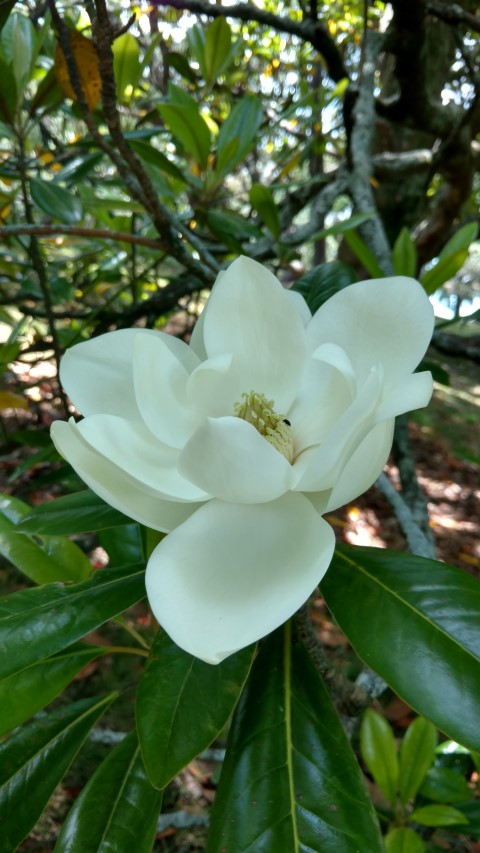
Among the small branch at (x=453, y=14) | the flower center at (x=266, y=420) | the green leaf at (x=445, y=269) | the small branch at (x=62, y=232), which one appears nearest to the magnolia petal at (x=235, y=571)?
the flower center at (x=266, y=420)

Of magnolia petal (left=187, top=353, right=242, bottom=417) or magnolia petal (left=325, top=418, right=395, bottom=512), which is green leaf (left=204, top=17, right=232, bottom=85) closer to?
magnolia petal (left=187, top=353, right=242, bottom=417)

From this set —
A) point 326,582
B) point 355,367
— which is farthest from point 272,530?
point 355,367

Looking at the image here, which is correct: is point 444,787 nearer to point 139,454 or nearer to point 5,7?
point 139,454

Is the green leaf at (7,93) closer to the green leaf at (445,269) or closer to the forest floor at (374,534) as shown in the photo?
the forest floor at (374,534)

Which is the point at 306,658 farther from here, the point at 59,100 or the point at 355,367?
the point at 59,100

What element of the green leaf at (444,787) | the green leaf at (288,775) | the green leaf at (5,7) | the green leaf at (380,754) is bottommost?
the green leaf at (444,787)

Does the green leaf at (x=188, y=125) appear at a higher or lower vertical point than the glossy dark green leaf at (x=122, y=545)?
higher
